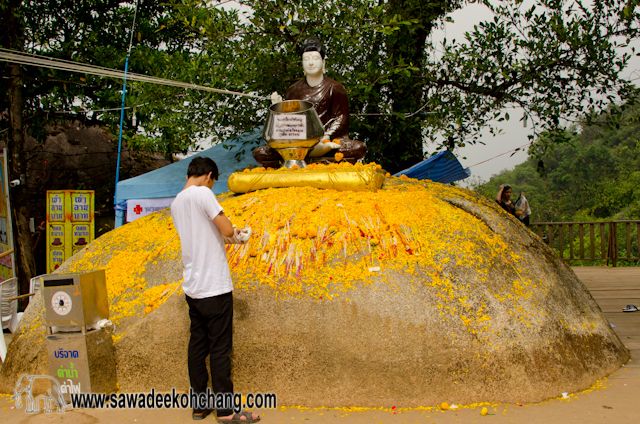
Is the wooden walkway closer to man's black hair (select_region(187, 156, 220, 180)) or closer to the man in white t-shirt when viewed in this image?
the man in white t-shirt

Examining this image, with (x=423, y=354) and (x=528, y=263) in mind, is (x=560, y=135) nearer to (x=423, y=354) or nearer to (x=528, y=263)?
(x=528, y=263)

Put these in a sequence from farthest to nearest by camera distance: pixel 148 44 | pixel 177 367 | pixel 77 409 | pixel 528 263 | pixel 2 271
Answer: pixel 148 44 < pixel 2 271 < pixel 528 263 < pixel 177 367 < pixel 77 409

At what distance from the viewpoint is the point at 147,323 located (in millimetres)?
3449

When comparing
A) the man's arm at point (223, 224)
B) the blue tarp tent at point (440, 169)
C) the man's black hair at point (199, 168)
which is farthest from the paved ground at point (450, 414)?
the blue tarp tent at point (440, 169)

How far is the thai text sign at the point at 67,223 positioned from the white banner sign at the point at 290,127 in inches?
154

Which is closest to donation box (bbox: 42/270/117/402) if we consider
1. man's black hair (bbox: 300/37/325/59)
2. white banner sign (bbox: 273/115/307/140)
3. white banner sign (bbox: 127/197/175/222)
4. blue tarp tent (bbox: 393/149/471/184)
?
white banner sign (bbox: 273/115/307/140)

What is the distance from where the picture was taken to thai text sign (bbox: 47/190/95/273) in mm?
7320

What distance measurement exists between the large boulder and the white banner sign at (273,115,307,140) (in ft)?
3.38

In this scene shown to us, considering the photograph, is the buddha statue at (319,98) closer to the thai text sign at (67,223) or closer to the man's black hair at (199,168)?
the man's black hair at (199,168)

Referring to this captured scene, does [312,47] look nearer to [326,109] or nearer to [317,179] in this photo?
[326,109]

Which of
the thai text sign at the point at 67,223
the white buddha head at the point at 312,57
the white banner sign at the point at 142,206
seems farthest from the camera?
the thai text sign at the point at 67,223

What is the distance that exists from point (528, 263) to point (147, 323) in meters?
2.91

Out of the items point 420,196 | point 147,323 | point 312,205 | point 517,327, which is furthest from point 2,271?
point 517,327

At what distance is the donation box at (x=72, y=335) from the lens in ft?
10.2
